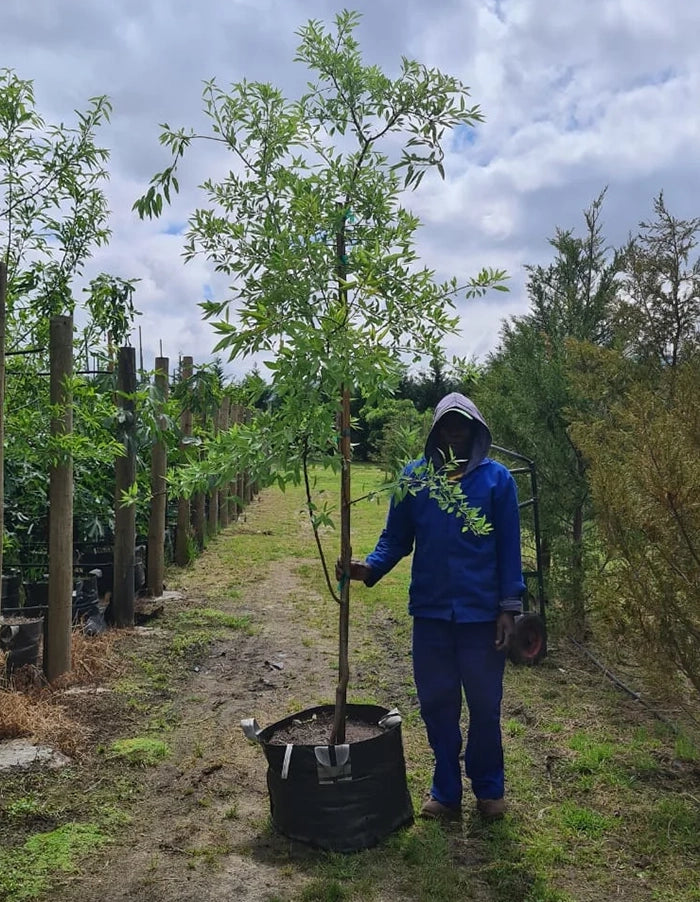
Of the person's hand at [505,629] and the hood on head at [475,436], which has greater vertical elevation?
the hood on head at [475,436]

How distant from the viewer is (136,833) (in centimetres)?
348

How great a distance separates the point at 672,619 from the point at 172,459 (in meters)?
5.79

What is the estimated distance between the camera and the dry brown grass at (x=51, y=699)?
14.5ft

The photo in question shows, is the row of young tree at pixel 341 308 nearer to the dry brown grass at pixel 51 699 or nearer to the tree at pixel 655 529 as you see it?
the tree at pixel 655 529

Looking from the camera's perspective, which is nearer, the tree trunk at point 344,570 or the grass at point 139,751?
the tree trunk at point 344,570

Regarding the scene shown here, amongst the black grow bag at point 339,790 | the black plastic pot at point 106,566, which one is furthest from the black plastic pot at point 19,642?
the black grow bag at point 339,790

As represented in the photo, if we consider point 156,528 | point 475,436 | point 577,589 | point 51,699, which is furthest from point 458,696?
point 156,528

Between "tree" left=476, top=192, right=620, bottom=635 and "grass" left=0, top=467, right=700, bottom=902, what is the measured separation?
37.4 inches

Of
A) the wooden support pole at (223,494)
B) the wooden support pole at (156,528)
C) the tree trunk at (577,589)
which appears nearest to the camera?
the tree trunk at (577,589)

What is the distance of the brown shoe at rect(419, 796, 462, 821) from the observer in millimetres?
3590

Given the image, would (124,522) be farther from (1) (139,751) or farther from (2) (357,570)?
(2) (357,570)

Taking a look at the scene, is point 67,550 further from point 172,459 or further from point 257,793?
point 172,459

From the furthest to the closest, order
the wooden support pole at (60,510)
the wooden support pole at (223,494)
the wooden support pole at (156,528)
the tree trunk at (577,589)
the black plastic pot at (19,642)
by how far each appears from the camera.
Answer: the wooden support pole at (223,494) → the wooden support pole at (156,528) → the tree trunk at (577,589) → the black plastic pot at (19,642) → the wooden support pole at (60,510)

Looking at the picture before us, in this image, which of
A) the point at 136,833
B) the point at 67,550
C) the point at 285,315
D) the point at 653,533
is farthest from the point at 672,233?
the point at 136,833
